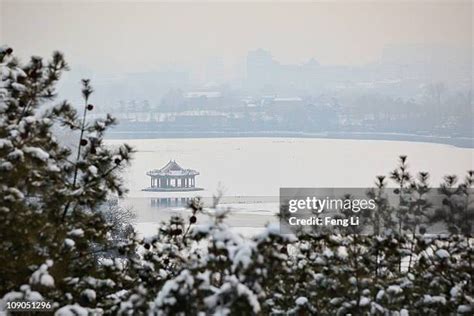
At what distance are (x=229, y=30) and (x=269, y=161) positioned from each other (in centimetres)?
185

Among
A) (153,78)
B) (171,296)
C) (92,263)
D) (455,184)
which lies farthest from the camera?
(153,78)

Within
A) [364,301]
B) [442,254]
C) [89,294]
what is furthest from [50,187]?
[442,254]

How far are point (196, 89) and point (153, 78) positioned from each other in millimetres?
783

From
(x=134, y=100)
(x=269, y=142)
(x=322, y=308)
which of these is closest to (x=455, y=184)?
(x=322, y=308)

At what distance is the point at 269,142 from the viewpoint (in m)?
9.15

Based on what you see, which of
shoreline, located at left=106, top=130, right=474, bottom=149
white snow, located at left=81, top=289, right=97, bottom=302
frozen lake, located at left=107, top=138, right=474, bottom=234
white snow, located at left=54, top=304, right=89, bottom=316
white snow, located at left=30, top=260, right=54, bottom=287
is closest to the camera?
white snow, located at left=30, top=260, right=54, bottom=287

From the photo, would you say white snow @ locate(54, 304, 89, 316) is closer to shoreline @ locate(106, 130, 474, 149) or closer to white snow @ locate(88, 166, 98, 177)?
white snow @ locate(88, 166, 98, 177)

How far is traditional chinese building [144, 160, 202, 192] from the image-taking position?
861cm

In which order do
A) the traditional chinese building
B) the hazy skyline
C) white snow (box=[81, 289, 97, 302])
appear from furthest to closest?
1. the traditional chinese building
2. the hazy skyline
3. white snow (box=[81, 289, 97, 302])

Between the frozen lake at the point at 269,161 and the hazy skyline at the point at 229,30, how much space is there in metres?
1.18

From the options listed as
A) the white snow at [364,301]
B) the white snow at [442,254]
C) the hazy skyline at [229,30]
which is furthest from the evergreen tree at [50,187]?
the hazy skyline at [229,30]

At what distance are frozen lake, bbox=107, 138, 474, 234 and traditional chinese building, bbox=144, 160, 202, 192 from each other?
0.30ft

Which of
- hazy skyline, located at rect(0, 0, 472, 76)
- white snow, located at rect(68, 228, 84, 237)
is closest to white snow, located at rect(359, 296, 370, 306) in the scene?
white snow, located at rect(68, 228, 84, 237)

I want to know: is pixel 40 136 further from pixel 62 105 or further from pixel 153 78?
pixel 153 78
